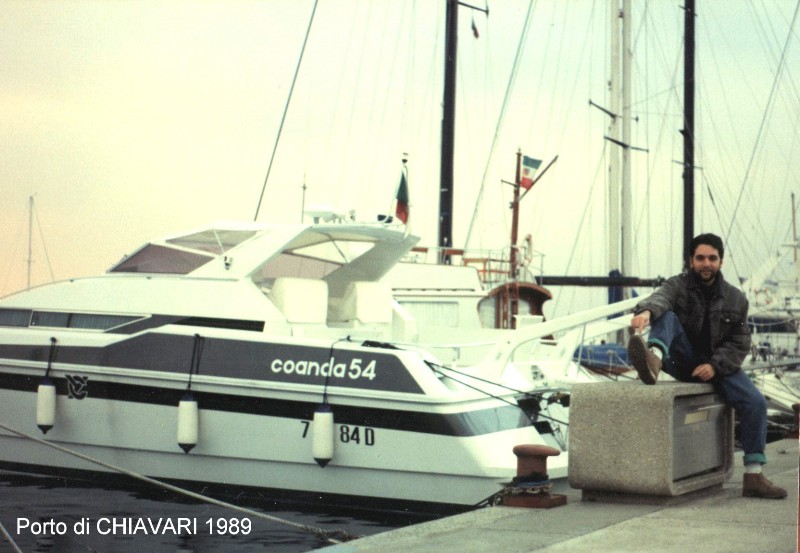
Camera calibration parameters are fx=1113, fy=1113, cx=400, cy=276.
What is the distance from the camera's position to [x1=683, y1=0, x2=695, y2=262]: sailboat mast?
29.1 metres

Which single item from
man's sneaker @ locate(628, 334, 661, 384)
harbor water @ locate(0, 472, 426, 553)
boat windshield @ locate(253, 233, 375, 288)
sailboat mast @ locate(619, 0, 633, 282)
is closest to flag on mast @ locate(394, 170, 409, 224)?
boat windshield @ locate(253, 233, 375, 288)

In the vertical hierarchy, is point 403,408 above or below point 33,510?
above

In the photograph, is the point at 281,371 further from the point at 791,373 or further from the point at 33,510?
the point at 791,373

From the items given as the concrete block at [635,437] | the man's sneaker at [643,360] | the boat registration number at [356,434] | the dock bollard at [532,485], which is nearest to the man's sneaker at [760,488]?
the concrete block at [635,437]

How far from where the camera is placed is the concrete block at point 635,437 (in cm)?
712

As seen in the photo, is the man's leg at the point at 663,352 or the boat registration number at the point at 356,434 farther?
the boat registration number at the point at 356,434

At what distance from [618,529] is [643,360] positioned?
1.15 m

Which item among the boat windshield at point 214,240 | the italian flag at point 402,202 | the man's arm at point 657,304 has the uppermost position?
the italian flag at point 402,202

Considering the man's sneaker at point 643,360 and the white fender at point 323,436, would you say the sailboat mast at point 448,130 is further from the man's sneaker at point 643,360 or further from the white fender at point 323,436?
the man's sneaker at point 643,360

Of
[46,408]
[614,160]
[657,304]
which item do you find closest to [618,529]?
[657,304]

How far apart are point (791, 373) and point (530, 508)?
56.4ft

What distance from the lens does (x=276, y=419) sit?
1092 cm

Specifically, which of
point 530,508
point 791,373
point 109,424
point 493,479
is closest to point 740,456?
point 493,479

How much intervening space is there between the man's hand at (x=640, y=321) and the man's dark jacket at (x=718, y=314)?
1.18ft
